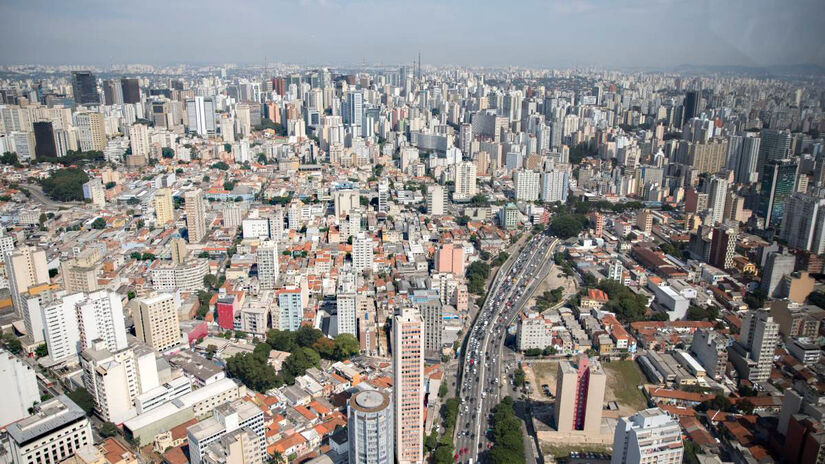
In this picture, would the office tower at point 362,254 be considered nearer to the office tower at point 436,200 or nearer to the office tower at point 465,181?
the office tower at point 436,200

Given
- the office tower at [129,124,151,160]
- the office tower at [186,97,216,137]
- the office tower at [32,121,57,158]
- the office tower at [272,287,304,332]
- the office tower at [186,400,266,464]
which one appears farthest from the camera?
the office tower at [186,97,216,137]

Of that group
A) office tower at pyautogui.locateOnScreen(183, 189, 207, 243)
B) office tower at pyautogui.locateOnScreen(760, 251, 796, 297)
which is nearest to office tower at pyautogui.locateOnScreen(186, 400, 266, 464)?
office tower at pyautogui.locateOnScreen(183, 189, 207, 243)

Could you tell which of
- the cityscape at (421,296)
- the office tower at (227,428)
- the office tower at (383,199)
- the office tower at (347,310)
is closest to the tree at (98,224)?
the cityscape at (421,296)

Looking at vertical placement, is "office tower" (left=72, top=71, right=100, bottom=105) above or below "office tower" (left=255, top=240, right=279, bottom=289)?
above

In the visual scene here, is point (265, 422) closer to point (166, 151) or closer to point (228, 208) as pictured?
point (228, 208)

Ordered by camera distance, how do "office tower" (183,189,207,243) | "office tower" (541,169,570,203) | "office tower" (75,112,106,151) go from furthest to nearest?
"office tower" (75,112,106,151) → "office tower" (541,169,570,203) → "office tower" (183,189,207,243)

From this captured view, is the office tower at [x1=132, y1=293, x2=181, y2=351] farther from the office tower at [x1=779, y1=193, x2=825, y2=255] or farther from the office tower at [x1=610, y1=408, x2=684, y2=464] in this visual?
the office tower at [x1=779, y1=193, x2=825, y2=255]

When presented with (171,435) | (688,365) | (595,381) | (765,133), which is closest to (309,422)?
(171,435)
